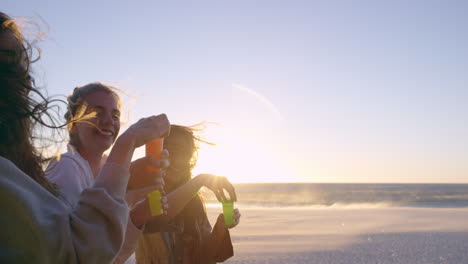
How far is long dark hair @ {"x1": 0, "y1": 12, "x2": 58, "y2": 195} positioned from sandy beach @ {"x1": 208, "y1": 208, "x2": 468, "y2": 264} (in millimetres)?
7395

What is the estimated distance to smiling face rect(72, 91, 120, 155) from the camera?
243cm

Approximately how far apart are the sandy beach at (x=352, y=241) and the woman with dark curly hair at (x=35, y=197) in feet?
24.1

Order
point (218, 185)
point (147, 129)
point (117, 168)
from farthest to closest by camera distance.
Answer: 1. point (218, 185)
2. point (147, 129)
3. point (117, 168)

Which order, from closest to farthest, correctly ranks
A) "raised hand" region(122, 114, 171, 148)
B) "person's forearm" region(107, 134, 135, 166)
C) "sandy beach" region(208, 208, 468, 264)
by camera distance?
1. "person's forearm" region(107, 134, 135, 166)
2. "raised hand" region(122, 114, 171, 148)
3. "sandy beach" region(208, 208, 468, 264)

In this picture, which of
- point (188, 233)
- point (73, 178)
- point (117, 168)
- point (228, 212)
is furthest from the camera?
point (188, 233)


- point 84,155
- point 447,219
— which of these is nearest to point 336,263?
point 84,155

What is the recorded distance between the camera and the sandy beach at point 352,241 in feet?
27.5

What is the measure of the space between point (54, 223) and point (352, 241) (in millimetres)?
10404

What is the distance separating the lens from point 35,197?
91 cm

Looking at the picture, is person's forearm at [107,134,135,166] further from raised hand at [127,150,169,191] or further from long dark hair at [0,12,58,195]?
raised hand at [127,150,169,191]

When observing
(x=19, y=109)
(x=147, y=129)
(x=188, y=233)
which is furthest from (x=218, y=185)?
(x=19, y=109)

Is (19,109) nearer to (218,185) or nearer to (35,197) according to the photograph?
(35,197)

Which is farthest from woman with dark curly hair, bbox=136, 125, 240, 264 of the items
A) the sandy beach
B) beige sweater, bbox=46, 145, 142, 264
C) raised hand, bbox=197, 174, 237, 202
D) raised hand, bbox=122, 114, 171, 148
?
the sandy beach

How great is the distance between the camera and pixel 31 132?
1.10m
